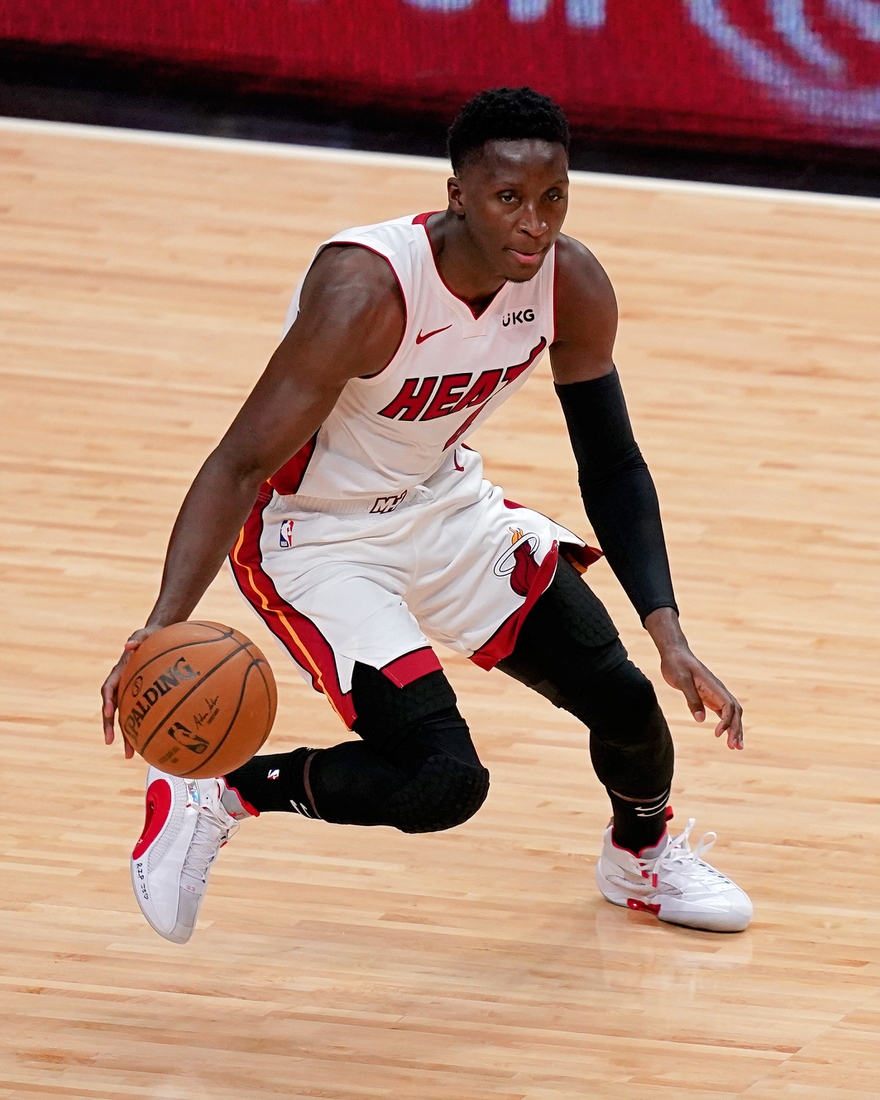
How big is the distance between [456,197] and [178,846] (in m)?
1.25

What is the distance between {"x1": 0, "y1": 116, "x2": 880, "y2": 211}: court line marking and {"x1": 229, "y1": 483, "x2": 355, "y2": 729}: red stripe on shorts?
4.91 meters

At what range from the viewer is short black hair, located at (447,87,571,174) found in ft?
9.77

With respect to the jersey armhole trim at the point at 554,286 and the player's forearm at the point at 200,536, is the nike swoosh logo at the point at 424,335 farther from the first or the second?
the player's forearm at the point at 200,536

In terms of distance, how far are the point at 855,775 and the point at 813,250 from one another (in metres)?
3.69

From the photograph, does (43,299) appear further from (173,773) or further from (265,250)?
(173,773)

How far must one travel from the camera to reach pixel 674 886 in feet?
11.9

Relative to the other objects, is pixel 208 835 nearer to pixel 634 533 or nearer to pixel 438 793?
pixel 438 793

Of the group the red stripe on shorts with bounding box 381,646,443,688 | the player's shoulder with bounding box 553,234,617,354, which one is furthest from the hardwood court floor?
the player's shoulder with bounding box 553,234,617,354

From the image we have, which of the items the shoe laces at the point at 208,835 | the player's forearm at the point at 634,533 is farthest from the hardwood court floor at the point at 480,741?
the player's forearm at the point at 634,533

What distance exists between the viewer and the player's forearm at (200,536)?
2.93 m

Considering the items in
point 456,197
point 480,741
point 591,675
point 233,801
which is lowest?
point 480,741

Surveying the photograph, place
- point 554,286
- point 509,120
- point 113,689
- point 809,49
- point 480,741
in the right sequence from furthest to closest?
point 809,49 < point 480,741 < point 554,286 < point 509,120 < point 113,689

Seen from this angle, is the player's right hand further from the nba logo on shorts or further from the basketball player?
the nba logo on shorts

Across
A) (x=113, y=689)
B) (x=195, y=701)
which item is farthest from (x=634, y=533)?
(x=113, y=689)
